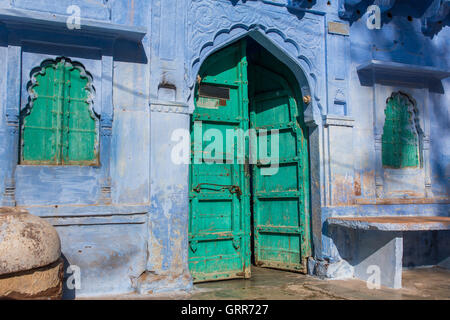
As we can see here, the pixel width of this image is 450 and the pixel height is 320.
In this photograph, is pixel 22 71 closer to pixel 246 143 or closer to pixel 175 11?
pixel 175 11

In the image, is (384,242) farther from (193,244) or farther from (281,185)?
(193,244)

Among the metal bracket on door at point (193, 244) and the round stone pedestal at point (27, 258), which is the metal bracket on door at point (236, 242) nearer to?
the metal bracket on door at point (193, 244)

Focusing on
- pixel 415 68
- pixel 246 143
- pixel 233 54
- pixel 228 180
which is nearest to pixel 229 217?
pixel 228 180

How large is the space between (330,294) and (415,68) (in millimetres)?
3756

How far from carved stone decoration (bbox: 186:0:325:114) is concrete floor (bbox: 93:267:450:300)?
2.44 m

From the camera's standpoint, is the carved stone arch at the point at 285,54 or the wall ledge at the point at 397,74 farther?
the wall ledge at the point at 397,74

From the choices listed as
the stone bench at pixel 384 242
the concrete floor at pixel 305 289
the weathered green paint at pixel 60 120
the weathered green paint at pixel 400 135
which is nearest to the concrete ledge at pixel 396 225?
the stone bench at pixel 384 242

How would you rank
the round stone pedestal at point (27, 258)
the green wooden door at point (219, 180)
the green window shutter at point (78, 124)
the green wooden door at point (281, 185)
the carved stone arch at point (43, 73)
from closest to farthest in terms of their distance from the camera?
the round stone pedestal at point (27, 258) → the carved stone arch at point (43, 73) → the green window shutter at point (78, 124) → the green wooden door at point (219, 180) → the green wooden door at point (281, 185)

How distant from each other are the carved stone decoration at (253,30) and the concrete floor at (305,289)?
2.44 metres

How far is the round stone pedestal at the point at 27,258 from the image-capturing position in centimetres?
359

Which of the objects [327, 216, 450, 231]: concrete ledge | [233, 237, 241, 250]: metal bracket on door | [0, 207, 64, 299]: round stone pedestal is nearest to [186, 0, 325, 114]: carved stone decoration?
[327, 216, 450, 231]: concrete ledge

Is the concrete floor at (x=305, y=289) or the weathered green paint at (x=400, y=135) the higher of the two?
the weathered green paint at (x=400, y=135)

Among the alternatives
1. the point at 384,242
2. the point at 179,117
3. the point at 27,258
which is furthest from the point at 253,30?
the point at 27,258

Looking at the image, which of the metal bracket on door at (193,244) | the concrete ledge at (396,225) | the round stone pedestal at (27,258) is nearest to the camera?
the round stone pedestal at (27,258)
